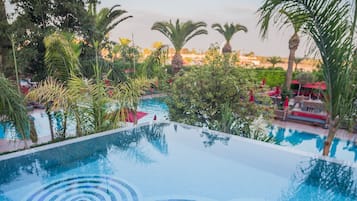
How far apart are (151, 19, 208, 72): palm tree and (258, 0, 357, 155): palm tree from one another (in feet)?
39.1

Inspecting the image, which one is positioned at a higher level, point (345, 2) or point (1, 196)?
point (345, 2)

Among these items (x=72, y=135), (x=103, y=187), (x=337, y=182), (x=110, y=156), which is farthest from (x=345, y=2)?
(x=72, y=135)

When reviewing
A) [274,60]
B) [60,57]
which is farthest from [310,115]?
[274,60]

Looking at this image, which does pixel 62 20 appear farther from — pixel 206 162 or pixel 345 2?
pixel 345 2

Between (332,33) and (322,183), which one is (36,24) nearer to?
(332,33)

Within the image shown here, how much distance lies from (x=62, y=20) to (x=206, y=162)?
17.6 ft

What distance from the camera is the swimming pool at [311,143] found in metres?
7.02

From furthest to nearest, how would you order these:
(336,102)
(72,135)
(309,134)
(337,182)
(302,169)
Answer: (309,134), (72,135), (302,169), (337,182), (336,102)

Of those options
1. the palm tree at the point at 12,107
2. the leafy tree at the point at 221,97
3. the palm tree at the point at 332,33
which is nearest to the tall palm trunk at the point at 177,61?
the leafy tree at the point at 221,97

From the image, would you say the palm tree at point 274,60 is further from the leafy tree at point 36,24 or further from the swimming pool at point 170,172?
the swimming pool at point 170,172

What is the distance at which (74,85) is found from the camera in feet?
16.3

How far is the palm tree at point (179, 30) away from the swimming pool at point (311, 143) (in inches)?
318

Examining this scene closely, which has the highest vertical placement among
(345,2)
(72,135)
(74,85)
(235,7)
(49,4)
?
(235,7)

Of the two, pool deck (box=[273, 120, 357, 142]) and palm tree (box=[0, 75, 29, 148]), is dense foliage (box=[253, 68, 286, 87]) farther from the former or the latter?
palm tree (box=[0, 75, 29, 148])
